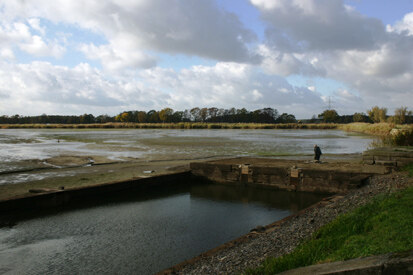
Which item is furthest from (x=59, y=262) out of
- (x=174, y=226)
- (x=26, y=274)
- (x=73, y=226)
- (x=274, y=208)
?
(x=274, y=208)

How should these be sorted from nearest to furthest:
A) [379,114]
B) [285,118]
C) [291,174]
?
[291,174] → [379,114] → [285,118]

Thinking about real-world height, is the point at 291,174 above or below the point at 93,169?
above

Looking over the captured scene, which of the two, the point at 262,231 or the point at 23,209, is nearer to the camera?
the point at 262,231

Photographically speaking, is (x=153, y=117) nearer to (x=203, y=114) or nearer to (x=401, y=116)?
(x=203, y=114)

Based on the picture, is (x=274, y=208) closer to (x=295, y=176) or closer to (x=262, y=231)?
(x=295, y=176)

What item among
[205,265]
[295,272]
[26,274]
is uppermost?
[295,272]

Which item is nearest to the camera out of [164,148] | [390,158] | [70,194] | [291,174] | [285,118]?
[70,194]

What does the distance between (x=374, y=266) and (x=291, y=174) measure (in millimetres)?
11110

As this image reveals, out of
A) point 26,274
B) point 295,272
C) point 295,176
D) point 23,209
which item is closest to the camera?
point 295,272

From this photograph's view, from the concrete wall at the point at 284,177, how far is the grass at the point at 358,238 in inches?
254

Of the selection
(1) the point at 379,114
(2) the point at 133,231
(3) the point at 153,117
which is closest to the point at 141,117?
(3) the point at 153,117

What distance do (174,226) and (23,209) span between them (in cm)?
505

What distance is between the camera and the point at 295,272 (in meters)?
4.06

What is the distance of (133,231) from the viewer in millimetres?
9031
